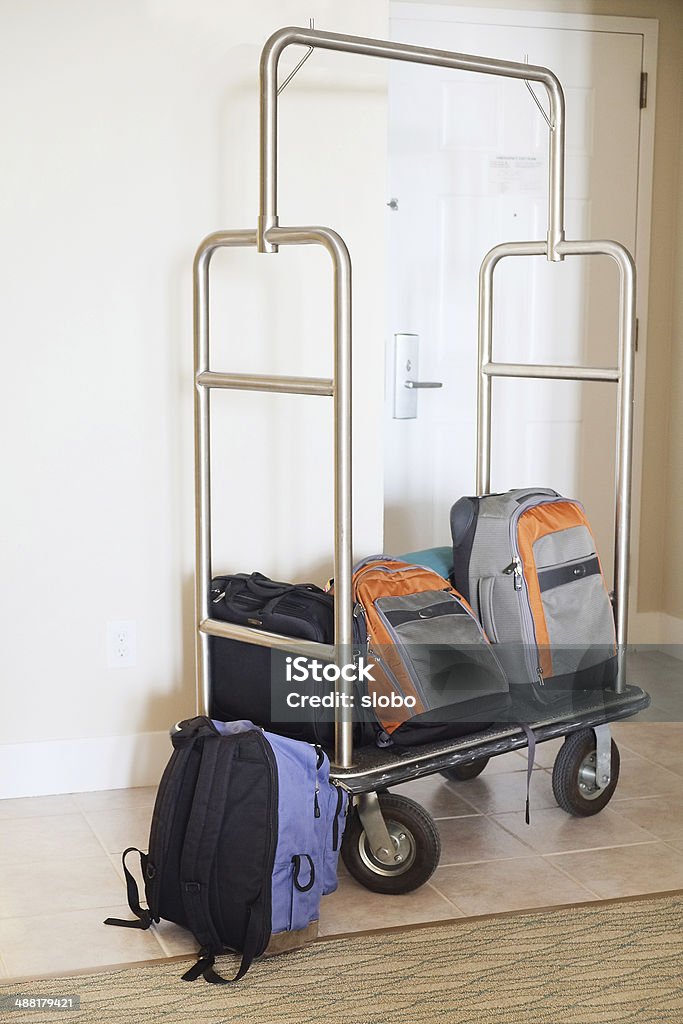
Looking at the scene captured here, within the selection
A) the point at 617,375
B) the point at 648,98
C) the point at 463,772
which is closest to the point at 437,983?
the point at 463,772

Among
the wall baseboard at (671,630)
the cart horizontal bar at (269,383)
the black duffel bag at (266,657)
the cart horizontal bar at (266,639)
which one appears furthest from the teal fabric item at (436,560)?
the wall baseboard at (671,630)

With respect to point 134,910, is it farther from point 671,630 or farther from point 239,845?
point 671,630

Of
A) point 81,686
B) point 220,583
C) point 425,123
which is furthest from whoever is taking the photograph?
point 425,123

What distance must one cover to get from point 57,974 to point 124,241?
1.55 m

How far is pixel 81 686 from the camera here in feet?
9.20

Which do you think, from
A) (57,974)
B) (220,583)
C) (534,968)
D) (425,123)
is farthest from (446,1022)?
(425,123)

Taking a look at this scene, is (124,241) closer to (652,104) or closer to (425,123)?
(425,123)

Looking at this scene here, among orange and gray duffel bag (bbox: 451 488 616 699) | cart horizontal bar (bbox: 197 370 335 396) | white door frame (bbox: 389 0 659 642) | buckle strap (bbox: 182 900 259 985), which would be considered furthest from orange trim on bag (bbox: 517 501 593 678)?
white door frame (bbox: 389 0 659 642)

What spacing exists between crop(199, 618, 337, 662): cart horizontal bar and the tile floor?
1.53ft

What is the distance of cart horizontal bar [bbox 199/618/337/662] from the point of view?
2225 mm

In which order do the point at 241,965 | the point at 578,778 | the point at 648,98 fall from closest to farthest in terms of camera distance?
the point at 241,965
the point at 578,778
the point at 648,98

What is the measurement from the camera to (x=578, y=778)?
2662 millimetres

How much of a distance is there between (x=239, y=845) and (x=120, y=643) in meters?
0.93

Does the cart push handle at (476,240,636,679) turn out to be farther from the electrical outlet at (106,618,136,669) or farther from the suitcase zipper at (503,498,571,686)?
the electrical outlet at (106,618,136,669)
